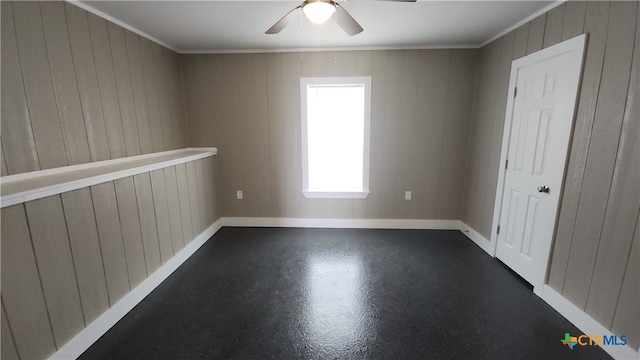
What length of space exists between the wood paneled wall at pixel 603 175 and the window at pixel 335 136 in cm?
185

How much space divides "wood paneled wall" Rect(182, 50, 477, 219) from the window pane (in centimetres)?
17

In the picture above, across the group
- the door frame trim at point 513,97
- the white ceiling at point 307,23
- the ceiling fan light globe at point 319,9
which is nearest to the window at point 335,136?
the white ceiling at point 307,23

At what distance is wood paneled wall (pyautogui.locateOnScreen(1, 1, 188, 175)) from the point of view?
158cm

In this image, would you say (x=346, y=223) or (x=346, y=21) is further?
(x=346, y=223)

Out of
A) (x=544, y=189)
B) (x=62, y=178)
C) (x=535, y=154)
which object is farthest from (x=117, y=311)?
(x=535, y=154)

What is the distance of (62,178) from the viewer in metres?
1.64

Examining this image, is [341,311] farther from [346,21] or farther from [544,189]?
[346,21]

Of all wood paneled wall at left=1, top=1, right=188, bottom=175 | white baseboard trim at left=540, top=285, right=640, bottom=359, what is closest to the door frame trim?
white baseboard trim at left=540, top=285, right=640, bottom=359

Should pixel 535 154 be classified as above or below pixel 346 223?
above

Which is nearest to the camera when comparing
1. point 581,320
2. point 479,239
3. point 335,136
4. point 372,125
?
point 581,320

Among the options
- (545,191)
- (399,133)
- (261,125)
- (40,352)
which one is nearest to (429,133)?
(399,133)

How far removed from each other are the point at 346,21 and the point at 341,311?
85.9 inches

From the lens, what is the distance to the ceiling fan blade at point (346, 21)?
1.74 m

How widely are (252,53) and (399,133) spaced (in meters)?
2.15
